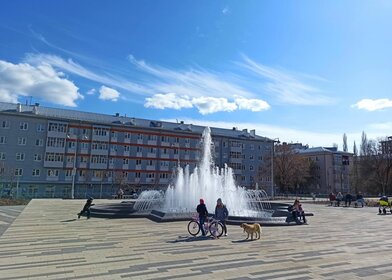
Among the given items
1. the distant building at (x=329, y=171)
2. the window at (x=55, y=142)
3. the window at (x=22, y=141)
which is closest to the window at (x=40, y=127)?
the window at (x=55, y=142)

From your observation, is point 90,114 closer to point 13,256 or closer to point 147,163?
point 147,163

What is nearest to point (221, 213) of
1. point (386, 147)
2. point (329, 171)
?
point (386, 147)

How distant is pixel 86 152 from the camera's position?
6103 cm

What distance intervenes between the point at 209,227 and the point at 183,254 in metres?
3.81

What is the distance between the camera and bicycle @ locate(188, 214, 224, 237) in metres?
14.0

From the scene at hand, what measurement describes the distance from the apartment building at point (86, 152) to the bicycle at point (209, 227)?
37.8 metres

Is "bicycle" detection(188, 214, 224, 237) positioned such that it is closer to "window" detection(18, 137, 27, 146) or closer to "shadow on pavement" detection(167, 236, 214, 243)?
"shadow on pavement" detection(167, 236, 214, 243)

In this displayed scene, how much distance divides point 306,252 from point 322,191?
92.2m

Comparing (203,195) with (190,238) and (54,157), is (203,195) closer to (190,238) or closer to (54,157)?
(190,238)

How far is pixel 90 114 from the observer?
66.1 meters

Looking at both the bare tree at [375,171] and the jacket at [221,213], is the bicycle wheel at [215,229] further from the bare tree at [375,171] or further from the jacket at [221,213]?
the bare tree at [375,171]

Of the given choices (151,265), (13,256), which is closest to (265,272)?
(151,265)

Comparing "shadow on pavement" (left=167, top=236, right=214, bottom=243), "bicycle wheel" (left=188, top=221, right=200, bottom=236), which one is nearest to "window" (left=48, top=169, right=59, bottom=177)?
"bicycle wheel" (left=188, top=221, right=200, bottom=236)

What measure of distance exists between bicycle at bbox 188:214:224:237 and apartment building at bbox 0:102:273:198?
37.8 meters
